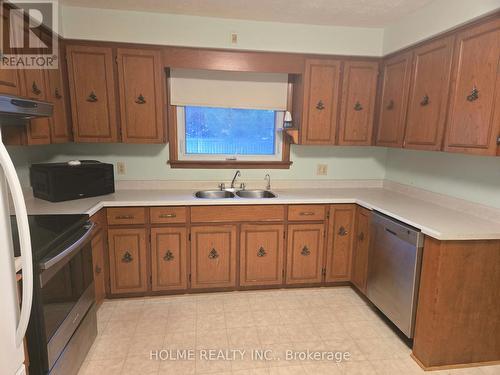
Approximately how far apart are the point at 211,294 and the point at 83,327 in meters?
1.12

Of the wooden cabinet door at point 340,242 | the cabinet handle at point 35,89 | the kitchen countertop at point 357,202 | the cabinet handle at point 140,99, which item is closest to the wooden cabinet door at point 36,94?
the cabinet handle at point 35,89

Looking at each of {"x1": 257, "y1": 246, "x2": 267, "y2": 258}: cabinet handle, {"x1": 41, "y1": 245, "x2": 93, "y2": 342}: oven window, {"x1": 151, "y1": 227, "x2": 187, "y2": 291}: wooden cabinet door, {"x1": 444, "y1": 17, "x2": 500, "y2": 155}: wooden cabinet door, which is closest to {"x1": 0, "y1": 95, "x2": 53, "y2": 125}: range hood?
{"x1": 41, "y1": 245, "x2": 93, "y2": 342}: oven window

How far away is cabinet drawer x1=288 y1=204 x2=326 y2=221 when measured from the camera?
2.73m

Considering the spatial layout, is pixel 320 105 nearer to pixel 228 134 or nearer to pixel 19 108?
pixel 228 134

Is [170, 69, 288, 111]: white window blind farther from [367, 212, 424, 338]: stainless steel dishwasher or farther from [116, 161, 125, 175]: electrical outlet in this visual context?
[367, 212, 424, 338]: stainless steel dishwasher

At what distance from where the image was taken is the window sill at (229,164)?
3037 mm

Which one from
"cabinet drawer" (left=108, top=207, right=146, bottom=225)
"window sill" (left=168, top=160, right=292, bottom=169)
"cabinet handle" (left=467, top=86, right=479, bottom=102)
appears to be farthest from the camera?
"window sill" (left=168, top=160, right=292, bottom=169)

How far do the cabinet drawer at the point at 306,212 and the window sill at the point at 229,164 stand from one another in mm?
612

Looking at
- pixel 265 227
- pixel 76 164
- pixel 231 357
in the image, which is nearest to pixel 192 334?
pixel 231 357

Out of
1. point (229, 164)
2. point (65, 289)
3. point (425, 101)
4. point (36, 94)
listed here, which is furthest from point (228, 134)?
point (65, 289)

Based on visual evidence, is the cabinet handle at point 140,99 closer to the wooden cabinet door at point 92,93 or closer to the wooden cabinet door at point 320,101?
the wooden cabinet door at point 92,93

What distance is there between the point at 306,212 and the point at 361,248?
1.86 ft

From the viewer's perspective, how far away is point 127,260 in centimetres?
261

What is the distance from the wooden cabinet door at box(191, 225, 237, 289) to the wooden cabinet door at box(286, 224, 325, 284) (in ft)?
1.70
